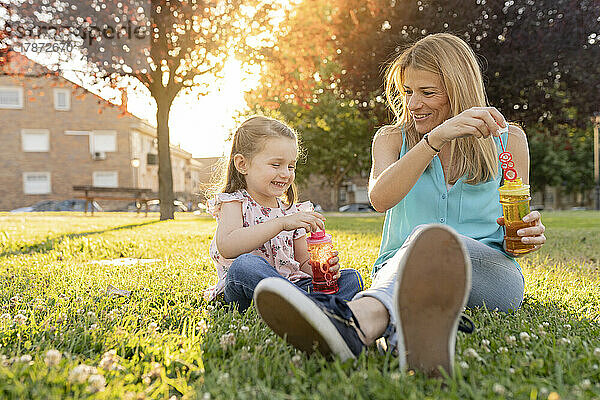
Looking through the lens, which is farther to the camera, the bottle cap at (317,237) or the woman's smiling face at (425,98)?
the woman's smiling face at (425,98)

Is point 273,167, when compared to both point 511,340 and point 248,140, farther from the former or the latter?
point 511,340

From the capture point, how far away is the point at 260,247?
286 centimetres

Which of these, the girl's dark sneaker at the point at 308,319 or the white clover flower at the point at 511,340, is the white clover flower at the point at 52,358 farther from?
the white clover flower at the point at 511,340

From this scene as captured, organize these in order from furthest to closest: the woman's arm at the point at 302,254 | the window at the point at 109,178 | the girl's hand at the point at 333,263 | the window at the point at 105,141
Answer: the window at the point at 109,178 < the window at the point at 105,141 < the woman's arm at the point at 302,254 < the girl's hand at the point at 333,263

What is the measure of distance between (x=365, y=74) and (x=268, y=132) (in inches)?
365

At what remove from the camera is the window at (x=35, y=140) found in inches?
1303

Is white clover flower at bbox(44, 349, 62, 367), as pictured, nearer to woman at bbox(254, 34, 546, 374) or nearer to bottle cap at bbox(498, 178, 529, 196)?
woman at bbox(254, 34, 546, 374)

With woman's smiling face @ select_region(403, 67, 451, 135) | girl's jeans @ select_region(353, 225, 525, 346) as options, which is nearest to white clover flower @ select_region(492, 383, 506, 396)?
girl's jeans @ select_region(353, 225, 525, 346)

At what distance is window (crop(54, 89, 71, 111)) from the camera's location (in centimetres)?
3362

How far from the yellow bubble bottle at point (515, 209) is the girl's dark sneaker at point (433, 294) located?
76 centimetres

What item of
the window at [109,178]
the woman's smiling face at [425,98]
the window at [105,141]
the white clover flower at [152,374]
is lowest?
the white clover flower at [152,374]

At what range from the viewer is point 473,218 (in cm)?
274

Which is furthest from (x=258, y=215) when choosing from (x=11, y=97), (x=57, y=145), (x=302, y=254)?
(x=11, y=97)

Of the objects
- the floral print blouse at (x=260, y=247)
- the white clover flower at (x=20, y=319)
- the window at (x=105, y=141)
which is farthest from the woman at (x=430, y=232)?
the window at (x=105, y=141)
